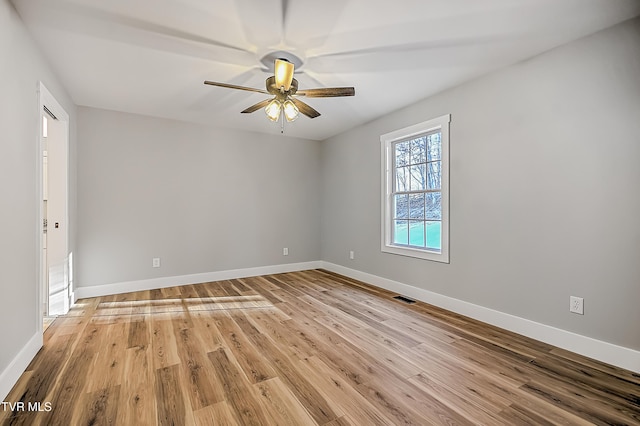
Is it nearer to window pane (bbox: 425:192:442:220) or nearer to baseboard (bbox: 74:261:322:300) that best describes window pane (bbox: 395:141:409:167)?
window pane (bbox: 425:192:442:220)

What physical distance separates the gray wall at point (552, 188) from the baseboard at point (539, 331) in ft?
0.19

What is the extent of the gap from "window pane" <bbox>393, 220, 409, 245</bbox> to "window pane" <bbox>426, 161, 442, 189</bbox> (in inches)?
25.6

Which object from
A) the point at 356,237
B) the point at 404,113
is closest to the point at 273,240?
the point at 356,237

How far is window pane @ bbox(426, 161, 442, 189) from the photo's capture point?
3.46 meters

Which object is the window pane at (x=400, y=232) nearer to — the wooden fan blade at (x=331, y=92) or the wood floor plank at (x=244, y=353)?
the wooden fan blade at (x=331, y=92)

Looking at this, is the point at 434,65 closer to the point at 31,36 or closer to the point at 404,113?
the point at 404,113

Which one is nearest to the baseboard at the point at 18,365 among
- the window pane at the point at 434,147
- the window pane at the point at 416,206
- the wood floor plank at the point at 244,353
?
the wood floor plank at the point at 244,353

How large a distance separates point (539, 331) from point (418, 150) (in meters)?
2.31

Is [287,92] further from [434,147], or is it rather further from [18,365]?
[18,365]

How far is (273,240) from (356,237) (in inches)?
58.7

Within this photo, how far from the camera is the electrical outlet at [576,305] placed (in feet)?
7.51

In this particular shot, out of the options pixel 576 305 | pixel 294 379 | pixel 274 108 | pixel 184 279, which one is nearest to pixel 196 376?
pixel 294 379

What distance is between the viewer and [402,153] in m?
3.98

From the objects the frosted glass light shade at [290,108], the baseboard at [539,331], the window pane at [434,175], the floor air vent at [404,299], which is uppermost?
the frosted glass light shade at [290,108]
